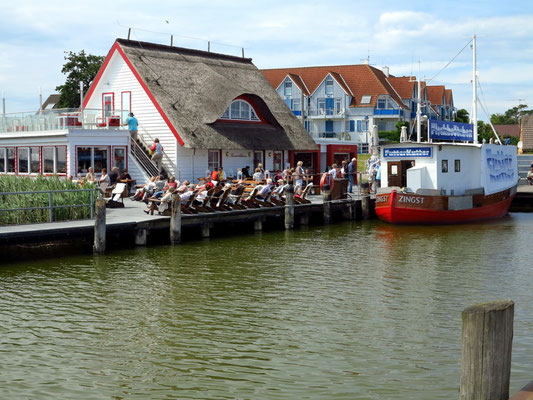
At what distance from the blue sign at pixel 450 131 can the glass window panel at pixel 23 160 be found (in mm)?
20040

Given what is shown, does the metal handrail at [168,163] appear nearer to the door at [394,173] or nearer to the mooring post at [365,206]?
the mooring post at [365,206]

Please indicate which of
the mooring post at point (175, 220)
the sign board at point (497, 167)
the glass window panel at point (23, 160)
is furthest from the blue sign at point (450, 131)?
the glass window panel at point (23, 160)

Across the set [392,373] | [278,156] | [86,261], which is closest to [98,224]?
[86,261]

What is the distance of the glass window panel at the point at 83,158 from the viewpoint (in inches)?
1228

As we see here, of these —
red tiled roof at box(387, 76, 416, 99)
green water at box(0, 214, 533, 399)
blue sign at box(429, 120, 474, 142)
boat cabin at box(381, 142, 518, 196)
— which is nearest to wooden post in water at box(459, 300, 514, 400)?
green water at box(0, 214, 533, 399)

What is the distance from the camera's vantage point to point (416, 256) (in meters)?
20.7

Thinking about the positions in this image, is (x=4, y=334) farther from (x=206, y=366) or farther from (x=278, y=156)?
(x=278, y=156)

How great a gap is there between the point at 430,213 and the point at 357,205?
3767mm

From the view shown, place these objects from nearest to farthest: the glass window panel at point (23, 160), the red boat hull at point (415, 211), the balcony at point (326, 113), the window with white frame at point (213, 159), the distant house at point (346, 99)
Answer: the red boat hull at point (415, 211) < the glass window panel at point (23, 160) < the window with white frame at point (213, 159) < the distant house at point (346, 99) < the balcony at point (326, 113)

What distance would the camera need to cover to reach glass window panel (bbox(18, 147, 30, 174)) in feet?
111

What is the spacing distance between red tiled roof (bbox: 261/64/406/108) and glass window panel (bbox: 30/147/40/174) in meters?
46.1

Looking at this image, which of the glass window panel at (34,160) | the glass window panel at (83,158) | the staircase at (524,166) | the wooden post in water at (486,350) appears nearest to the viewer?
the wooden post in water at (486,350)

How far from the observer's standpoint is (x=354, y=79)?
75312 millimetres

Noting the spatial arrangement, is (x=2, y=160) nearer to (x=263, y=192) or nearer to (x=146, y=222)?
(x=263, y=192)
